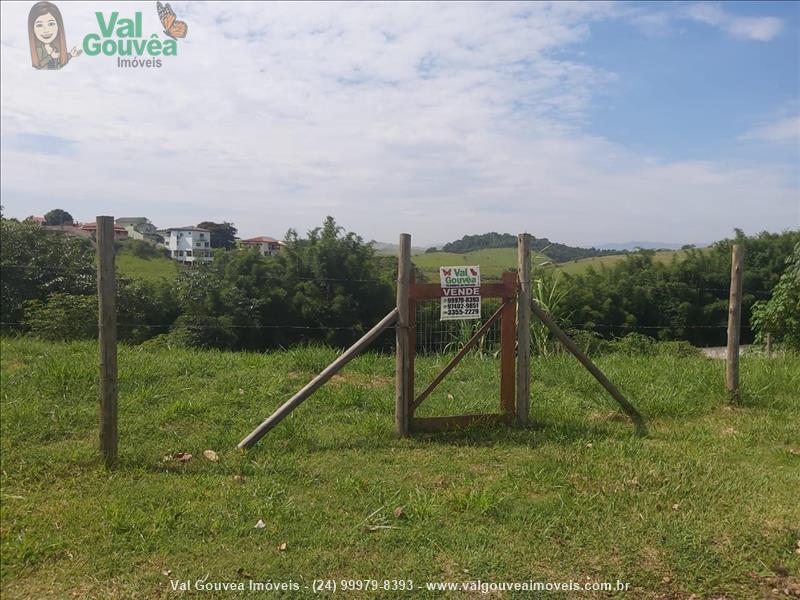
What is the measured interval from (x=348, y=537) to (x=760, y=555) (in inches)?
97.5

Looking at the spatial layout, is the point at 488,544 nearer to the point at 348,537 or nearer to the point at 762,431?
the point at 348,537

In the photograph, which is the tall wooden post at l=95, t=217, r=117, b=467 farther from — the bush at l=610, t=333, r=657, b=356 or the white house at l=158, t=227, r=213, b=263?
the white house at l=158, t=227, r=213, b=263

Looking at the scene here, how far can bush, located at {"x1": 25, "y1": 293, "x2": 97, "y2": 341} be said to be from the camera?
387 inches

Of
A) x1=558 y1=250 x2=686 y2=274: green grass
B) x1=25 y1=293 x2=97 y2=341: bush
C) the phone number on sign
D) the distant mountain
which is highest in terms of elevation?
x1=558 y1=250 x2=686 y2=274: green grass

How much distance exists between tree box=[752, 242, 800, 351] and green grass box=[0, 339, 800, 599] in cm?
371

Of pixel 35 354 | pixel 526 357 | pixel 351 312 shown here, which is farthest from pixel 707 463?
pixel 351 312

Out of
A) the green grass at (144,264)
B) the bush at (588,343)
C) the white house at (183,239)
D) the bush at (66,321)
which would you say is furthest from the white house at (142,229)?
the bush at (588,343)

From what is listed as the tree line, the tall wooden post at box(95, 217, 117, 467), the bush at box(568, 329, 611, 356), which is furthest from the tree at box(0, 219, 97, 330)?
the tall wooden post at box(95, 217, 117, 467)

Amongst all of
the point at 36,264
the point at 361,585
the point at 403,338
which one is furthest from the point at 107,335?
the point at 36,264

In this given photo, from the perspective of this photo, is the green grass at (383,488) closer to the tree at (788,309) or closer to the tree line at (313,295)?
the tree line at (313,295)

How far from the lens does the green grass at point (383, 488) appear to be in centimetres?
336

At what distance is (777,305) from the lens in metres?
10.3

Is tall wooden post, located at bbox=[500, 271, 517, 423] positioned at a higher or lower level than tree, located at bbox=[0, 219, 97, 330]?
lower

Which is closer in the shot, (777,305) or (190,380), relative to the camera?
(190,380)
